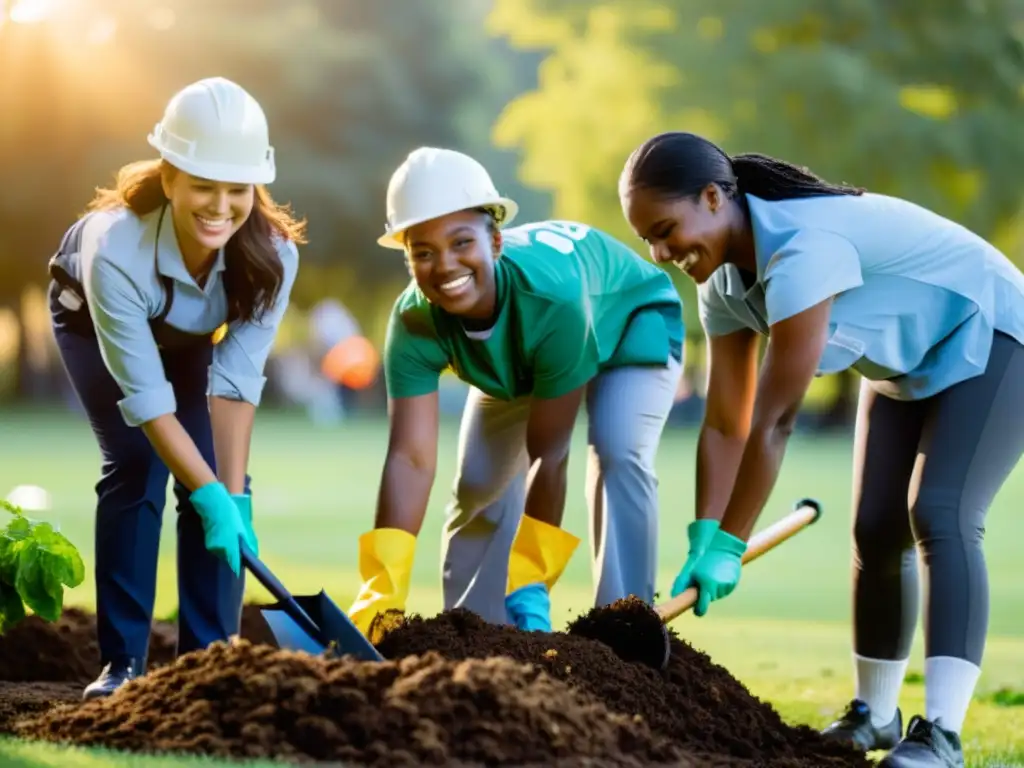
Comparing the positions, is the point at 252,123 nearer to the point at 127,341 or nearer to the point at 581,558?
the point at 127,341

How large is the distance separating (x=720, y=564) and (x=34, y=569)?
200cm

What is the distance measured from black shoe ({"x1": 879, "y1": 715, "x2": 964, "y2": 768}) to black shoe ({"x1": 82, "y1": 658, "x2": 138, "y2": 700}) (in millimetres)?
2295

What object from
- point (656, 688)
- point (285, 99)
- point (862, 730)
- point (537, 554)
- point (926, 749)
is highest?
point (285, 99)

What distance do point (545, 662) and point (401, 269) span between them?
30.8m

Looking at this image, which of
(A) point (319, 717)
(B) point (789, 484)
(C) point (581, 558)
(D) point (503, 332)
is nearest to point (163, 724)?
(A) point (319, 717)

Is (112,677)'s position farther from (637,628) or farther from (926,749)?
(926,749)

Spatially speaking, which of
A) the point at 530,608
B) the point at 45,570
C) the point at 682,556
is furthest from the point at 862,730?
the point at 682,556

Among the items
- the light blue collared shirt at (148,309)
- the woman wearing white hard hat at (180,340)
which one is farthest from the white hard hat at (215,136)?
the light blue collared shirt at (148,309)

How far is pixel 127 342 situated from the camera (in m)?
4.59

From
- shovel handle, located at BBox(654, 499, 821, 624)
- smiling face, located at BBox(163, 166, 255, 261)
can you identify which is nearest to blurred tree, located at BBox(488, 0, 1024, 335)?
shovel handle, located at BBox(654, 499, 821, 624)

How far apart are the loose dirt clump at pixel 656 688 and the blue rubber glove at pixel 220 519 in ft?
1.72

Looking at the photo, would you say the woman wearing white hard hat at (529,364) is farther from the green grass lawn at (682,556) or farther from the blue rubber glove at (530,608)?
the green grass lawn at (682,556)

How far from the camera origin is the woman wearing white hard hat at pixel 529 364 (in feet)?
15.0

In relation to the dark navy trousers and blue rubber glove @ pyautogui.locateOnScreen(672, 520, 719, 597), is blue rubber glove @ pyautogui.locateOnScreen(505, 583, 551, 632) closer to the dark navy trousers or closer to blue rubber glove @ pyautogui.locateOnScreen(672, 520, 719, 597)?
blue rubber glove @ pyautogui.locateOnScreen(672, 520, 719, 597)
